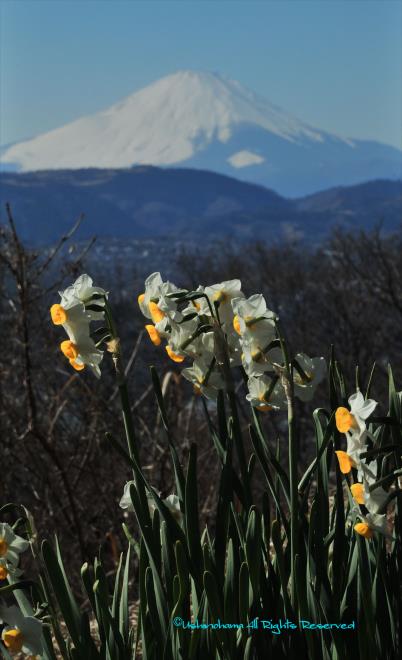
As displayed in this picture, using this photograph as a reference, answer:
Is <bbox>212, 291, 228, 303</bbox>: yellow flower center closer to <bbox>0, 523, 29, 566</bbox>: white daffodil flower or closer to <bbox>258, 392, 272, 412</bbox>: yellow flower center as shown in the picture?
<bbox>258, 392, 272, 412</bbox>: yellow flower center

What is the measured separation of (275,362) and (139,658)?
138cm

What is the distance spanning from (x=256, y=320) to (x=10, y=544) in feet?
2.21

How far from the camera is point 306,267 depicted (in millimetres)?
38438

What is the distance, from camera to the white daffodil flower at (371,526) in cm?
158

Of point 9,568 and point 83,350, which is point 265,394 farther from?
point 9,568

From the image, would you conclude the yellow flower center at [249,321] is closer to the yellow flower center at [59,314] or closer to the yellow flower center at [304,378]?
the yellow flower center at [304,378]

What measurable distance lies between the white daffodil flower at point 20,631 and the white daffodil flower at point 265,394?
1.93ft

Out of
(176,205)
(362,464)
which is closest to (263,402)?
(362,464)

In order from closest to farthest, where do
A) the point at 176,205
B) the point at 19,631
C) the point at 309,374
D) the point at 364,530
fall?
the point at 364,530
the point at 19,631
the point at 309,374
the point at 176,205

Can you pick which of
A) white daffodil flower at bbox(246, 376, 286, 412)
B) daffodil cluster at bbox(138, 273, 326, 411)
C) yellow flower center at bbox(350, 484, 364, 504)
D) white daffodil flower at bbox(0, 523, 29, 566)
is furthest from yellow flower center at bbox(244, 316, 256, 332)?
white daffodil flower at bbox(0, 523, 29, 566)

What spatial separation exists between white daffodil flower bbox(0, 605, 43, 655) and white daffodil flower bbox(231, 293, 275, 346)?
0.67m

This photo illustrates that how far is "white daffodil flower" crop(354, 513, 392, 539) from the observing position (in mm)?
1580

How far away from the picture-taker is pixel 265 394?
69.2 inches

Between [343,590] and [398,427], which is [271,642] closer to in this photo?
[343,590]
